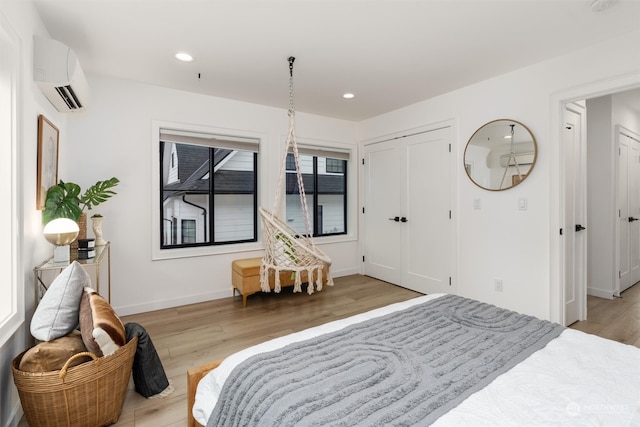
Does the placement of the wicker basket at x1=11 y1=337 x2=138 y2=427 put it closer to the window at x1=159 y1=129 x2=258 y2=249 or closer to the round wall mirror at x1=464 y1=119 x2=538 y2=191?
the window at x1=159 y1=129 x2=258 y2=249

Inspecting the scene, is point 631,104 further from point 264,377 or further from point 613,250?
point 264,377

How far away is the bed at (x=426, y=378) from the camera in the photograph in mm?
909

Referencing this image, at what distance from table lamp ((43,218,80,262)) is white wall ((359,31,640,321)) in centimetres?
343

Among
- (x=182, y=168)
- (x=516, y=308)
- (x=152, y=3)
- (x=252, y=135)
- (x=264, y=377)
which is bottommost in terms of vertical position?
(x=516, y=308)

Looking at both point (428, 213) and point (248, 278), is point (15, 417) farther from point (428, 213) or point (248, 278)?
point (428, 213)

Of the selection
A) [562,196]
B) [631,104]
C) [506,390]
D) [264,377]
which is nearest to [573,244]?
[562,196]

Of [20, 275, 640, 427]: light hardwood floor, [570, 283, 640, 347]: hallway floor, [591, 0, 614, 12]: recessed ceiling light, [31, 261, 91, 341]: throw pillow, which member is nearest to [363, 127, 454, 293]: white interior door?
[20, 275, 640, 427]: light hardwood floor

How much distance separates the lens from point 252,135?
3889mm

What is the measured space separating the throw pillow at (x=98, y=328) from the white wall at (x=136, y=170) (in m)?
1.69

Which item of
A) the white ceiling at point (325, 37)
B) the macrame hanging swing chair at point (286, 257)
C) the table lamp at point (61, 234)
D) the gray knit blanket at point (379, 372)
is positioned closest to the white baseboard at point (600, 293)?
the white ceiling at point (325, 37)

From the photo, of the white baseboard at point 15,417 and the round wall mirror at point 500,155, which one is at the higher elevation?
the round wall mirror at point 500,155

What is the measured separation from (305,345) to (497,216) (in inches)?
103

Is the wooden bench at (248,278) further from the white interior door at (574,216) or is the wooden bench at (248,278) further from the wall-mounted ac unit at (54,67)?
the white interior door at (574,216)

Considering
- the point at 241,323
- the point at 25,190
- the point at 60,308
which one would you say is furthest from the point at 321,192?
the point at 60,308
